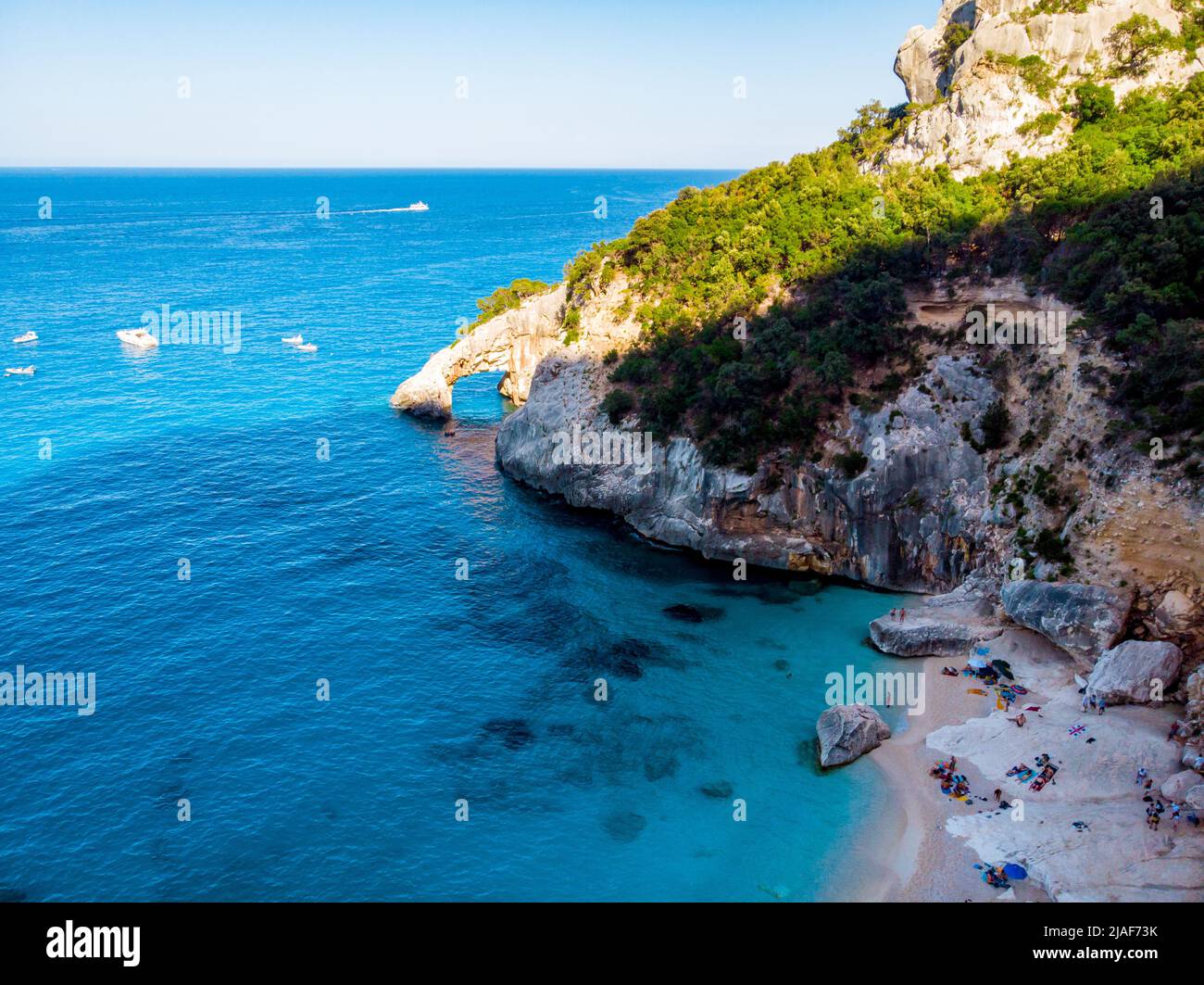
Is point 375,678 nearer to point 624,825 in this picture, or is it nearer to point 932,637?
point 624,825

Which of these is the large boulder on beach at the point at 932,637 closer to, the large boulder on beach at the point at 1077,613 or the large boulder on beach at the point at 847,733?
the large boulder on beach at the point at 1077,613

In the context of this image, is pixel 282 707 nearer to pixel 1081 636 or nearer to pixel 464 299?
pixel 1081 636

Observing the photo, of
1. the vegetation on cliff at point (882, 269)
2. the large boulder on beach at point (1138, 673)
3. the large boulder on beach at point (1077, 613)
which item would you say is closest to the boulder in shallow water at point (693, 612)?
the vegetation on cliff at point (882, 269)

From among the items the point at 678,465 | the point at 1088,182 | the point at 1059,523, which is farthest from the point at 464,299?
the point at 1059,523

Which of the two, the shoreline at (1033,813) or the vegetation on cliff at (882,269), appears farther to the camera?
the vegetation on cliff at (882,269)

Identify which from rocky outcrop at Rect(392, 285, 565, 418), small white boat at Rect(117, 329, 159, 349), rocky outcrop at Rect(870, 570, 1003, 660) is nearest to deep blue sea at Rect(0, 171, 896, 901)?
rocky outcrop at Rect(870, 570, 1003, 660)

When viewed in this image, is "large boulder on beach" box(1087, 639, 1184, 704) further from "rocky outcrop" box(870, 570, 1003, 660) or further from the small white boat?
the small white boat
